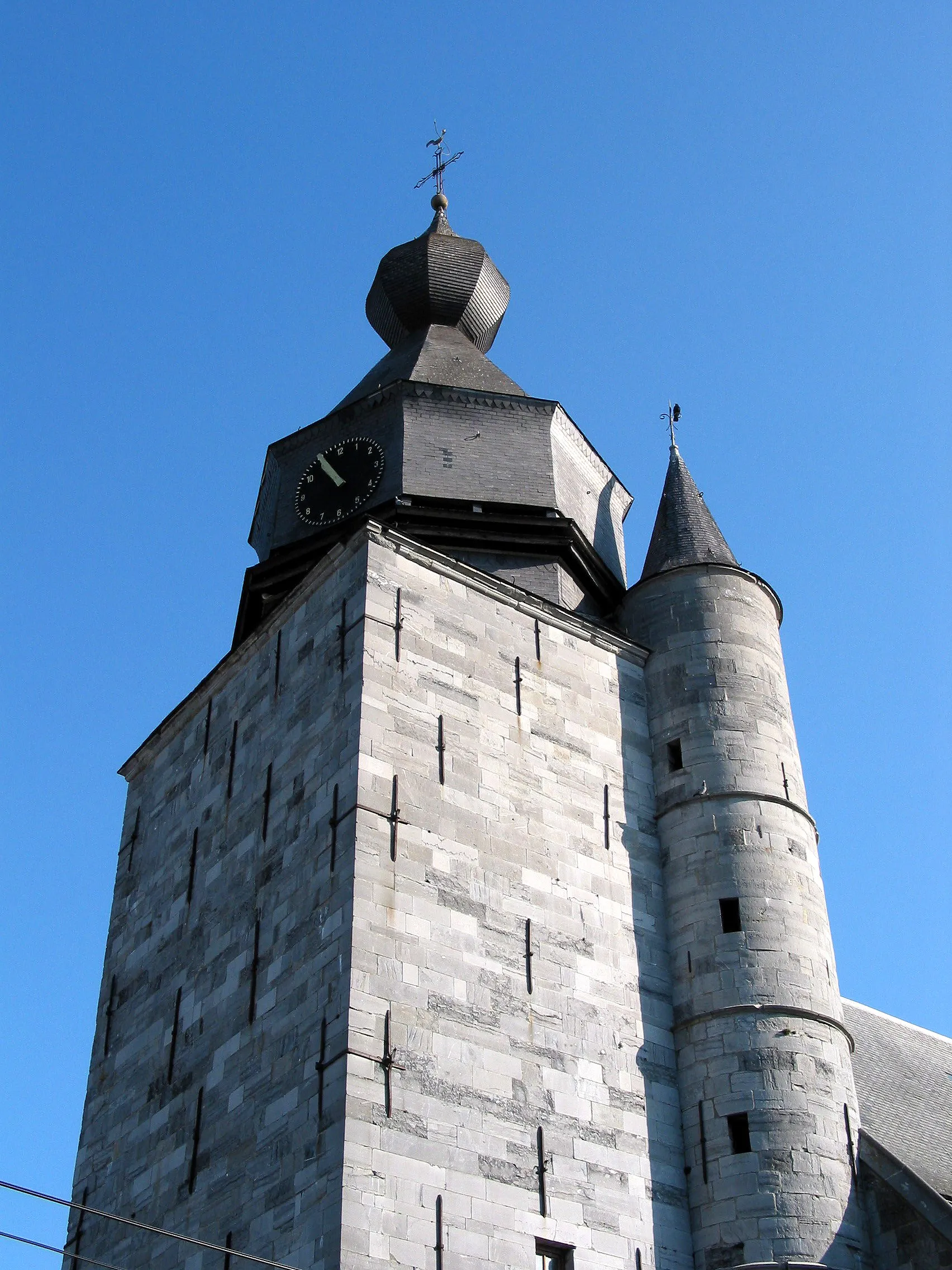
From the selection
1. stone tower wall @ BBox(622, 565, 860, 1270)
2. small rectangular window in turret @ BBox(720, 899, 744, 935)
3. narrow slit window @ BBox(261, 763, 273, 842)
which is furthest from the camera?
narrow slit window @ BBox(261, 763, 273, 842)

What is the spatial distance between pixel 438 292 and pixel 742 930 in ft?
42.0

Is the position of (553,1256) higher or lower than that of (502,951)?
lower

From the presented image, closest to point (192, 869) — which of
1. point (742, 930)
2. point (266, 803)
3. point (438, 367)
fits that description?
point (266, 803)

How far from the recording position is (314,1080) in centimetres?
1485

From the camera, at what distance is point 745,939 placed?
57.0ft

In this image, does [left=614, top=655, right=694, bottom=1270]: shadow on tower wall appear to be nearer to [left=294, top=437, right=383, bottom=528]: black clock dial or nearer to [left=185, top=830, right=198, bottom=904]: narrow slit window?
[left=294, top=437, right=383, bottom=528]: black clock dial

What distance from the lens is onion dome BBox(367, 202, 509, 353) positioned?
26.0 meters

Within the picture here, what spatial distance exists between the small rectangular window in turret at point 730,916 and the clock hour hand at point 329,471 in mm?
8268

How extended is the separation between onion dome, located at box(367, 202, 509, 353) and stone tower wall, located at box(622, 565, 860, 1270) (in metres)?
7.18

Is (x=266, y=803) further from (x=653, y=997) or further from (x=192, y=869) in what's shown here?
(x=653, y=997)

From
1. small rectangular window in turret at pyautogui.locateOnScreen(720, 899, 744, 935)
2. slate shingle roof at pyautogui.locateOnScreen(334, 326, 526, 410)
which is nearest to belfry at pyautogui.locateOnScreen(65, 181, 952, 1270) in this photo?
small rectangular window in turret at pyautogui.locateOnScreen(720, 899, 744, 935)

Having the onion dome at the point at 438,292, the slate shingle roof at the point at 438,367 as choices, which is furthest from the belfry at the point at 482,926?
the onion dome at the point at 438,292

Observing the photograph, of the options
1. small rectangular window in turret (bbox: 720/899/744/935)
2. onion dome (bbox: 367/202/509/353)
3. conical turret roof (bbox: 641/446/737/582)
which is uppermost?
onion dome (bbox: 367/202/509/353)

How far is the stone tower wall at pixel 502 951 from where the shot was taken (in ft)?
47.8
